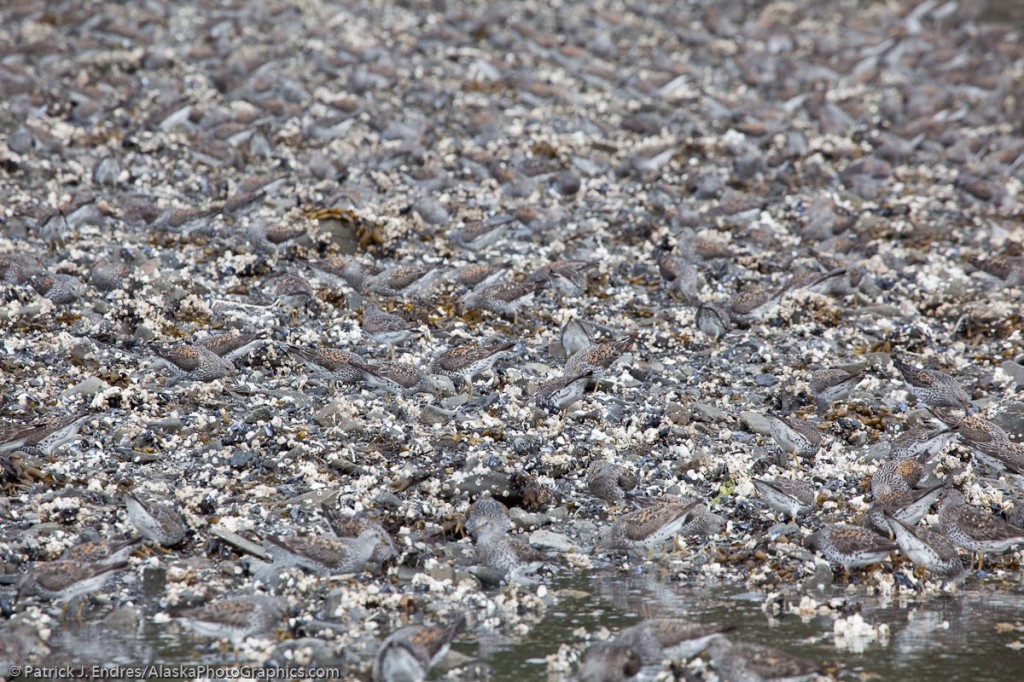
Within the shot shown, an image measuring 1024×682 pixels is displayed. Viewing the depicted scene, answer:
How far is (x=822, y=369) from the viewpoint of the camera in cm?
1166

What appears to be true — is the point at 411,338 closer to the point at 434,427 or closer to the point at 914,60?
the point at 434,427

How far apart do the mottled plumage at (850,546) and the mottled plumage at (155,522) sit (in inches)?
181

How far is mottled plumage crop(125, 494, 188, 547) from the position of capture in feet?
28.1

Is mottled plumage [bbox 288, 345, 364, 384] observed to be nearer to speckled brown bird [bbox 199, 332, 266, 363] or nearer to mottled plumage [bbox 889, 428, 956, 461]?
speckled brown bird [bbox 199, 332, 266, 363]

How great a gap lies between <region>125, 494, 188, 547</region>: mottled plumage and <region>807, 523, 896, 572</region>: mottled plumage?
460 cm

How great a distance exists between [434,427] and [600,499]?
1.62 metres

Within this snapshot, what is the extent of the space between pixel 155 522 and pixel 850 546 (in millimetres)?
4938

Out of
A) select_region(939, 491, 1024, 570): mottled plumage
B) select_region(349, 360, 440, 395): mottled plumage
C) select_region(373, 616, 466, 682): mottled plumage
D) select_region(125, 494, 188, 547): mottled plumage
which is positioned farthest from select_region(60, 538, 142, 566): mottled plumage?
select_region(939, 491, 1024, 570): mottled plumage

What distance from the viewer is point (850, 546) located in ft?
28.2

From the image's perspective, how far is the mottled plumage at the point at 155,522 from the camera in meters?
8.58

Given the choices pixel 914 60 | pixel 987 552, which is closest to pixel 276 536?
pixel 987 552

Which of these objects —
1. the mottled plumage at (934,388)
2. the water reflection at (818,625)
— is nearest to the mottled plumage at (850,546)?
the water reflection at (818,625)

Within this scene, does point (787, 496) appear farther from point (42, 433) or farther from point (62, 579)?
point (42, 433)

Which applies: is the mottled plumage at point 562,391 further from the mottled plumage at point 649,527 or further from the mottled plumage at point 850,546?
the mottled plumage at point 850,546
